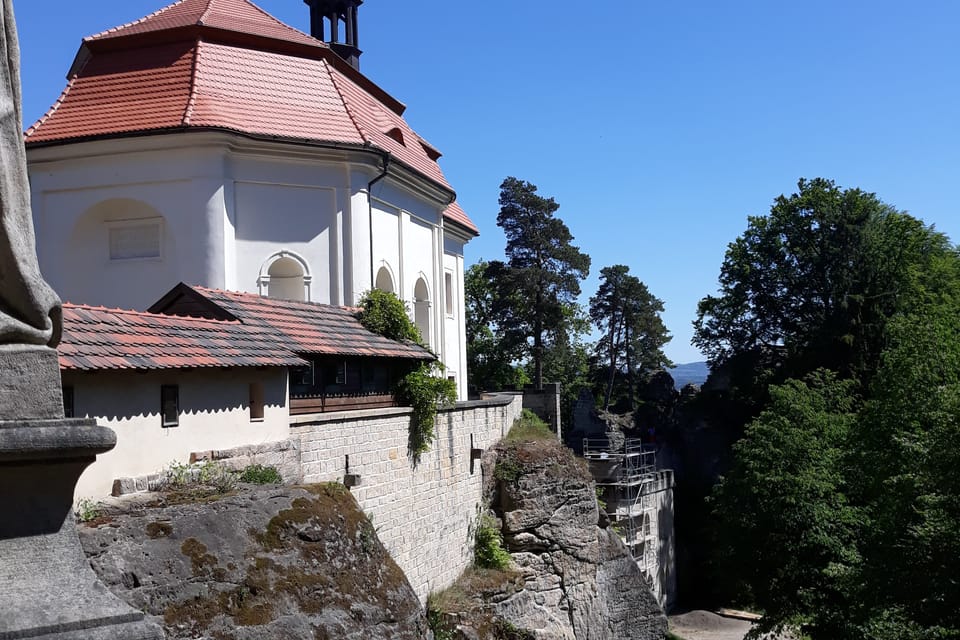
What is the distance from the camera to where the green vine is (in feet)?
55.3

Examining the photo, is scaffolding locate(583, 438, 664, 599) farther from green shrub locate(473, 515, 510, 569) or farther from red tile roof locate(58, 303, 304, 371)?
red tile roof locate(58, 303, 304, 371)

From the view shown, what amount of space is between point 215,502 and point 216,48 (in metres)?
16.5

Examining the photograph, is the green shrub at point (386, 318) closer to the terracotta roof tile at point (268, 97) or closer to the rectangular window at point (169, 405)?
the terracotta roof tile at point (268, 97)

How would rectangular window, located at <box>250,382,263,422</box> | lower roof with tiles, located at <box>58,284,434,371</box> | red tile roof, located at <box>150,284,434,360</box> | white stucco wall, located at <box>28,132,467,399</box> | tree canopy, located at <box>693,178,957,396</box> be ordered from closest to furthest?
lower roof with tiles, located at <box>58,284,434,371</box> → rectangular window, located at <box>250,382,263,422</box> → red tile roof, located at <box>150,284,434,360</box> → white stucco wall, located at <box>28,132,467,399</box> → tree canopy, located at <box>693,178,957,396</box>

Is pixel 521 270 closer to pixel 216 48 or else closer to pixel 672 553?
pixel 672 553

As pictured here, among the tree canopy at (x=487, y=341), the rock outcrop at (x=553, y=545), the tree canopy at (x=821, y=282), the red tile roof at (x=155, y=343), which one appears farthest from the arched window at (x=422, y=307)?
the tree canopy at (x=487, y=341)

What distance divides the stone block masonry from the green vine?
0.33 metres

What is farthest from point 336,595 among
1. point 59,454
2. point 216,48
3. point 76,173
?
point 216,48

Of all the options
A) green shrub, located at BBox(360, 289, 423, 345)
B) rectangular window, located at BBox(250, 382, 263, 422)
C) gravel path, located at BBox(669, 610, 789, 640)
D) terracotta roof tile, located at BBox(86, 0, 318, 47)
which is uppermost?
terracotta roof tile, located at BBox(86, 0, 318, 47)

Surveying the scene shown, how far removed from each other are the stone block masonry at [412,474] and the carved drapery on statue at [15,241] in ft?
31.9

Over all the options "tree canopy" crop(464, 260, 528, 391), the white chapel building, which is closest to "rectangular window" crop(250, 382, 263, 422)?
the white chapel building

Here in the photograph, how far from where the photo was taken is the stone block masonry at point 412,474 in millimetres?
13945

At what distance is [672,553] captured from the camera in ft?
137

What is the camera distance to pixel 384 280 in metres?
23.0
